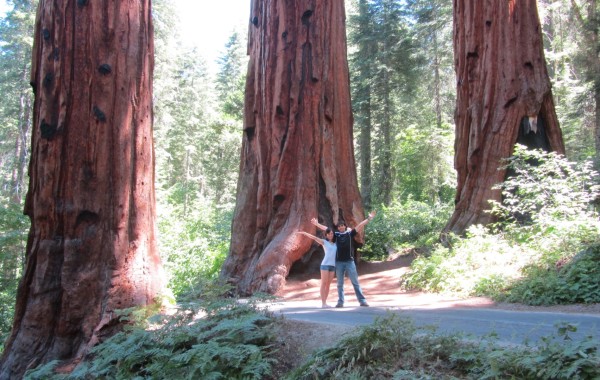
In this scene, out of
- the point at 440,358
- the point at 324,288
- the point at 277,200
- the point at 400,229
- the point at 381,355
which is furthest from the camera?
the point at 400,229

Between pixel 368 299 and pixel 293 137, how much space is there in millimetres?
4624

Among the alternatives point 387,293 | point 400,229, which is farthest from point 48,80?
point 400,229

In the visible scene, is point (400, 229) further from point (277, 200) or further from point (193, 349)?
point (193, 349)

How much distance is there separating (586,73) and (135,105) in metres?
16.3

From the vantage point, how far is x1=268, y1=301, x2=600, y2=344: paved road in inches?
186

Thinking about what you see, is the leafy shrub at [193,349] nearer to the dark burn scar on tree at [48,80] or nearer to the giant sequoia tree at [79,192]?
the giant sequoia tree at [79,192]

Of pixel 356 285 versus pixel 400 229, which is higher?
pixel 400 229

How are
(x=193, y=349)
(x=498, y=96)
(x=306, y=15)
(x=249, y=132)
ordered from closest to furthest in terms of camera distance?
(x=193, y=349) → (x=306, y=15) → (x=498, y=96) → (x=249, y=132)

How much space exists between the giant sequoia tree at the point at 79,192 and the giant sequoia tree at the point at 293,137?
15.6ft

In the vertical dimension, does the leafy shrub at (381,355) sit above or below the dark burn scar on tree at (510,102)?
below

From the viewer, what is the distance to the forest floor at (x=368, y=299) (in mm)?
5086

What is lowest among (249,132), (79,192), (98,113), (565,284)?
(565,284)

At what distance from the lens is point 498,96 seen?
13203 millimetres

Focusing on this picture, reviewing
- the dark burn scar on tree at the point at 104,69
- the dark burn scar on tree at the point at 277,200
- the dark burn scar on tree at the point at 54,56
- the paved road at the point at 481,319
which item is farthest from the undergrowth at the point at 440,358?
the dark burn scar on tree at the point at 277,200
